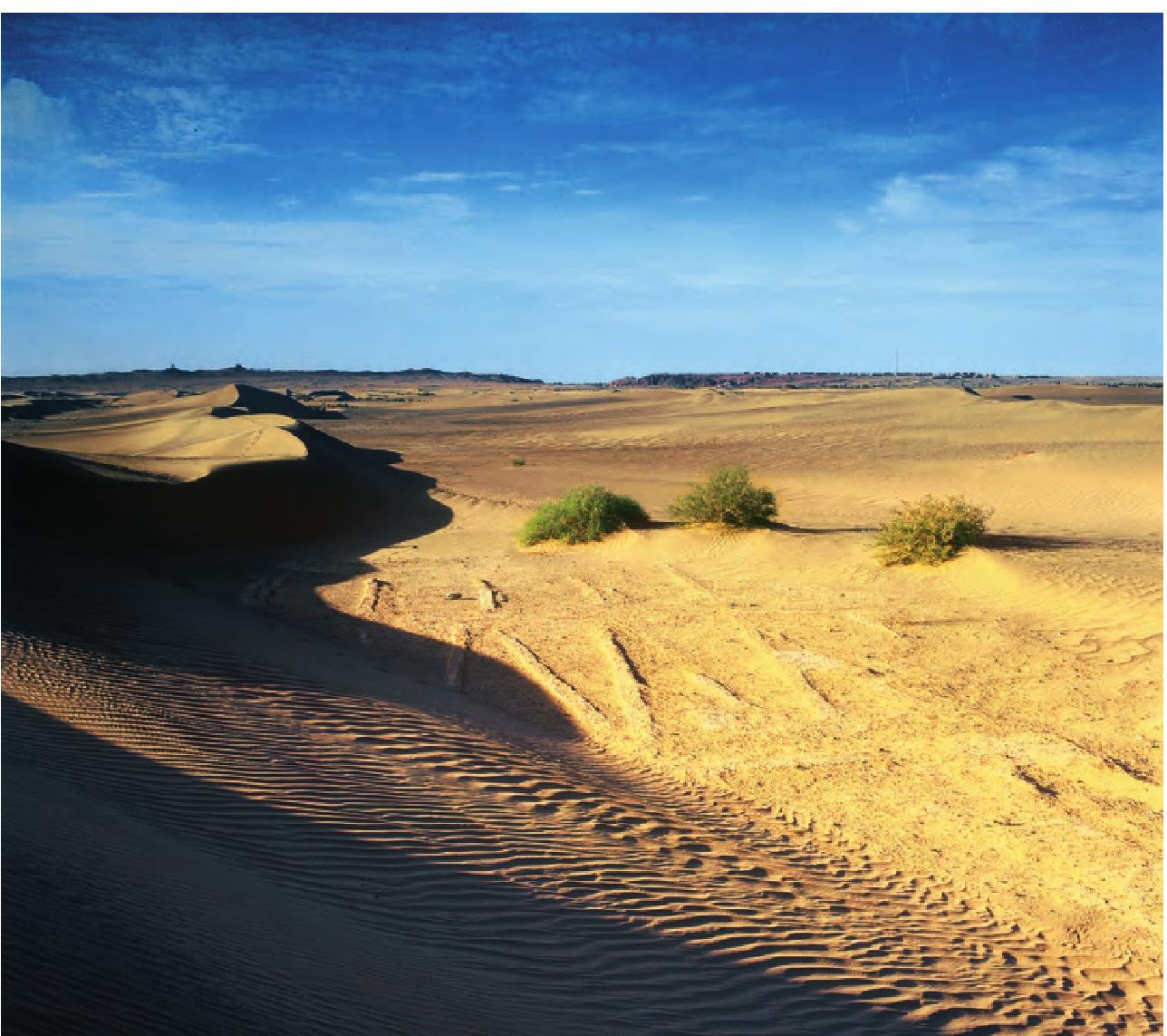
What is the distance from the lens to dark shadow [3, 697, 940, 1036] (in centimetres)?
377

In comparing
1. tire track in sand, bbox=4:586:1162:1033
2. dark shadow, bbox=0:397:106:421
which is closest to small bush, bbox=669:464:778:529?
tire track in sand, bbox=4:586:1162:1033

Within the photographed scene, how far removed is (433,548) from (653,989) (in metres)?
17.2

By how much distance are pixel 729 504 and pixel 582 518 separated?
10.3ft

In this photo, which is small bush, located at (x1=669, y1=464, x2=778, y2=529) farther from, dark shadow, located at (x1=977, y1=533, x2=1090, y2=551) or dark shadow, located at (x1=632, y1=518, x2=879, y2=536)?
dark shadow, located at (x1=977, y1=533, x2=1090, y2=551)

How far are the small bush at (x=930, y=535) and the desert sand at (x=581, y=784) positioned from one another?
0.34 m

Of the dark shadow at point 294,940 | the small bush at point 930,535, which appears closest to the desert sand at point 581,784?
the dark shadow at point 294,940

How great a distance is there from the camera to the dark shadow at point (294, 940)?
3766 millimetres

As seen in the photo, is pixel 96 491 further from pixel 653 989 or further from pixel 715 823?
pixel 653 989

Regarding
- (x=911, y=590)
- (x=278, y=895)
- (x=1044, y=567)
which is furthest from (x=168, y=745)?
(x=1044, y=567)

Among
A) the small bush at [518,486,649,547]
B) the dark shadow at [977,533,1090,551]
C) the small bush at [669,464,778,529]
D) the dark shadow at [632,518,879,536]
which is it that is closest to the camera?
the dark shadow at [977,533,1090,551]

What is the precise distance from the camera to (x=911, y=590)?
15.4 m

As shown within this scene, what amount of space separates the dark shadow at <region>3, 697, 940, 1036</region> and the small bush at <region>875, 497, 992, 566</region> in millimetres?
11631

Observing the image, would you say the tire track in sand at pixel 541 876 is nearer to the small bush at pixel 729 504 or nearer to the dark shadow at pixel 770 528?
the dark shadow at pixel 770 528

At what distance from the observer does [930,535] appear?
638 inches
